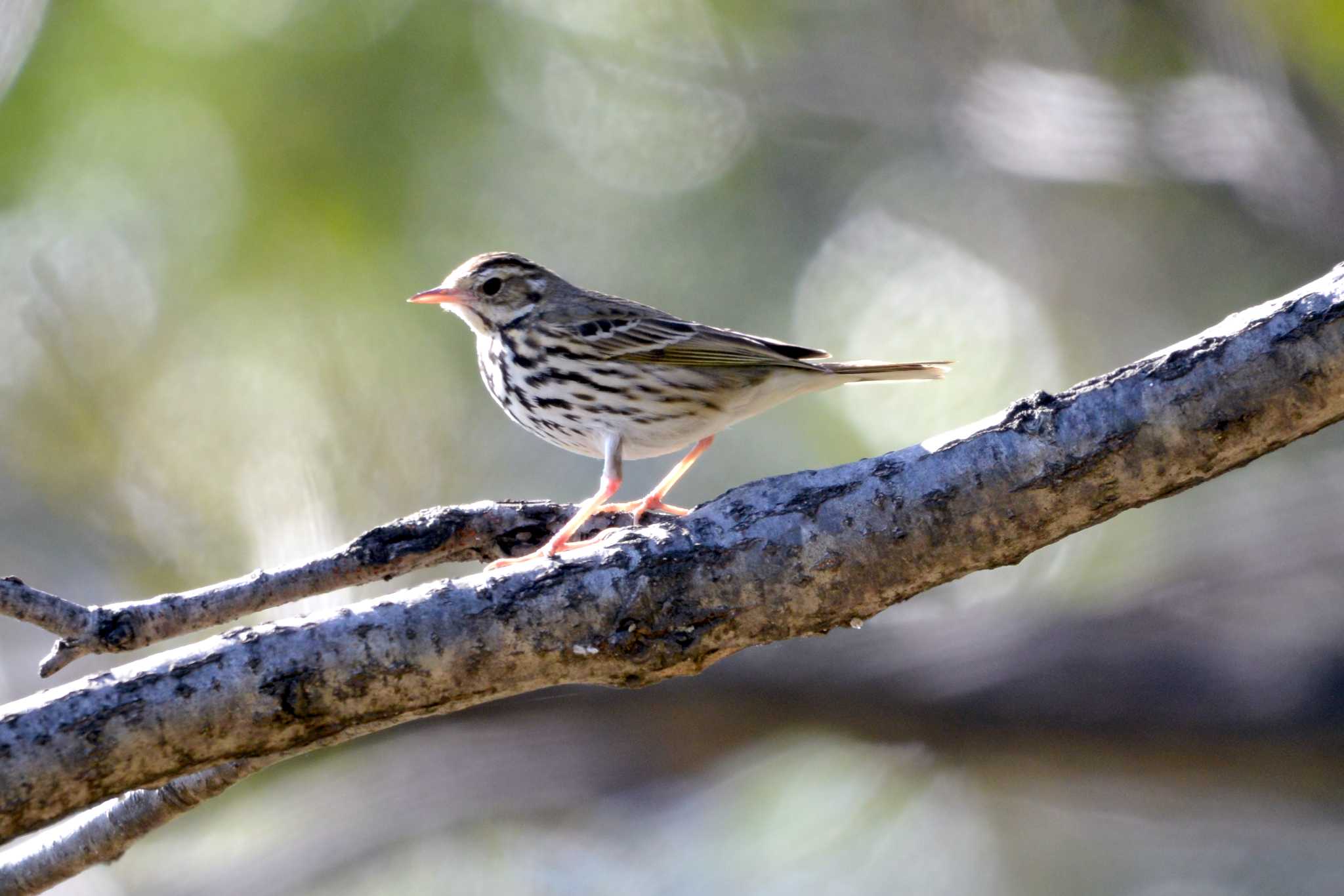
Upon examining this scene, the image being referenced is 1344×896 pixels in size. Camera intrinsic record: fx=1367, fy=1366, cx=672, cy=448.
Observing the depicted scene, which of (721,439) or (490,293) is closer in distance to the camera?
(490,293)

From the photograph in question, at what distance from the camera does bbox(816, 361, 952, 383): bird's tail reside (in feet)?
16.7

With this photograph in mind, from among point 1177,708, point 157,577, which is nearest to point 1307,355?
point 1177,708

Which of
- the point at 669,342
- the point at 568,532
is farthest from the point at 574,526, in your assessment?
the point at 669,342

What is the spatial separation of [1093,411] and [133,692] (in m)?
2.15

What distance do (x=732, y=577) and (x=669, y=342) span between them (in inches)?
103

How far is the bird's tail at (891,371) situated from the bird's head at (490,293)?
4.89 feet

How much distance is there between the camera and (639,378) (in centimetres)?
550

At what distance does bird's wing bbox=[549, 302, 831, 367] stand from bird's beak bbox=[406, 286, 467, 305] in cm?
43

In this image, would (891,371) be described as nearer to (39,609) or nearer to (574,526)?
(574,526)

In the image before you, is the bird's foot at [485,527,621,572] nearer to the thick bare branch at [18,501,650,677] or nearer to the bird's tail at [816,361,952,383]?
the thick bare branch at [18,501,650,677]

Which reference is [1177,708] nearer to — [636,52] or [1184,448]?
[1184,448]

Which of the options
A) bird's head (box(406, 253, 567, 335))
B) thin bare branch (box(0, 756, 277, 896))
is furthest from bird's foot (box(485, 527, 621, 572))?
bird's head (box(406, 253, 567, 335))

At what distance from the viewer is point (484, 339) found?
5973 mm

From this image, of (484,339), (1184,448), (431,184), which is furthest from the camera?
(431,184)
